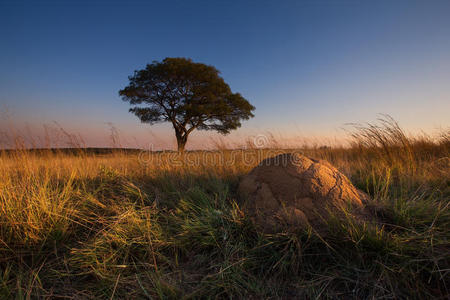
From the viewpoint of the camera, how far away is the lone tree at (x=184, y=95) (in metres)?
15.1

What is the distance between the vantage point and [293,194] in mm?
1963

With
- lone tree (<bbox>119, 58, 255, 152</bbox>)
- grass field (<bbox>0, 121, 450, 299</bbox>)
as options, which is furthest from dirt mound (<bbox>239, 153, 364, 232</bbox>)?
lone tree (<bbox>119, 58, 255, 152</bbox>)

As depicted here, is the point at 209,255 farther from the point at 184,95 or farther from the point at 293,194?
the point at 184,95

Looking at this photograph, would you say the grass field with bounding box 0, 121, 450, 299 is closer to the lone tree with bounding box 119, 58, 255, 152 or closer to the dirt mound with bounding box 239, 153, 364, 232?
the dirt mound with bounding box 239, 153, 364, 232

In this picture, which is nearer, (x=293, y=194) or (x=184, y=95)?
(x=293, y=194)

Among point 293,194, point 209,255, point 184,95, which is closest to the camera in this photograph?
point 209,255

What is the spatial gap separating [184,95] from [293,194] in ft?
50.7

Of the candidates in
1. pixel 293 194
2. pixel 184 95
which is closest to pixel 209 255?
pixel 293 194

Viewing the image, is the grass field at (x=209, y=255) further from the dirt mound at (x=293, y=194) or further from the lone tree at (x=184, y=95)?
the lone tree at (x=184, y=95)

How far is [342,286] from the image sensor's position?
1.25m

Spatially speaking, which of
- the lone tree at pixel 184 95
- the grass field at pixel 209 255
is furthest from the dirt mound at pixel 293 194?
the lone tree at pixel 184 95

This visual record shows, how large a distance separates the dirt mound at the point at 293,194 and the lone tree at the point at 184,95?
42.7ft

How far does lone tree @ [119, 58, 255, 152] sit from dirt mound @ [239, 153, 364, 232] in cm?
1302

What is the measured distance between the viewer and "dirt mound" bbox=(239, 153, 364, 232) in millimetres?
1710
